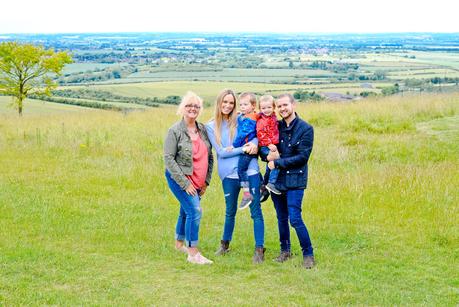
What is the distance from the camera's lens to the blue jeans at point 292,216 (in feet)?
21.8

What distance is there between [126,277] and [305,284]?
1945 millimetres

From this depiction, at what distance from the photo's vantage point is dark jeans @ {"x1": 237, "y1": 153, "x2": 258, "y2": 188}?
670 cm

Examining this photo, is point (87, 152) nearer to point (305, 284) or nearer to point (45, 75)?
point (305, 284)

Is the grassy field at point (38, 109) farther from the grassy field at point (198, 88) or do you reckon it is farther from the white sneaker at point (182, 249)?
the white sneaker at point (182, 249)

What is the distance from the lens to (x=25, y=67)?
24406mm

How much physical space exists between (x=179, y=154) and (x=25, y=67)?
1955cm

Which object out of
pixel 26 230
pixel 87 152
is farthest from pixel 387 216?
pixel 87 152

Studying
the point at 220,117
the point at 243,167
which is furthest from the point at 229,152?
the point at 220,117

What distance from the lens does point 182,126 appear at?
6.84 metres

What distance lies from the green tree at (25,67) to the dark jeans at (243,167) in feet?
61.8

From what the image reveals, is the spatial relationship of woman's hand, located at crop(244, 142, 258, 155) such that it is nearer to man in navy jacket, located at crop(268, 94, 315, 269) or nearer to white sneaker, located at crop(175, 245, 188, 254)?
man in navy jacket, located at crop(268, 94, 315, 269)

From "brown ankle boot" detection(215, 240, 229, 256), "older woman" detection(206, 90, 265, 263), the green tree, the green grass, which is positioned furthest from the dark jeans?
the green grass

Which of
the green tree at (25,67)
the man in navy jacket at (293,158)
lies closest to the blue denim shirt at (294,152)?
the man in navy jacket at (293,158)

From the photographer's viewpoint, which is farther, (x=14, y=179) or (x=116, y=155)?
(x=116, y=155)
